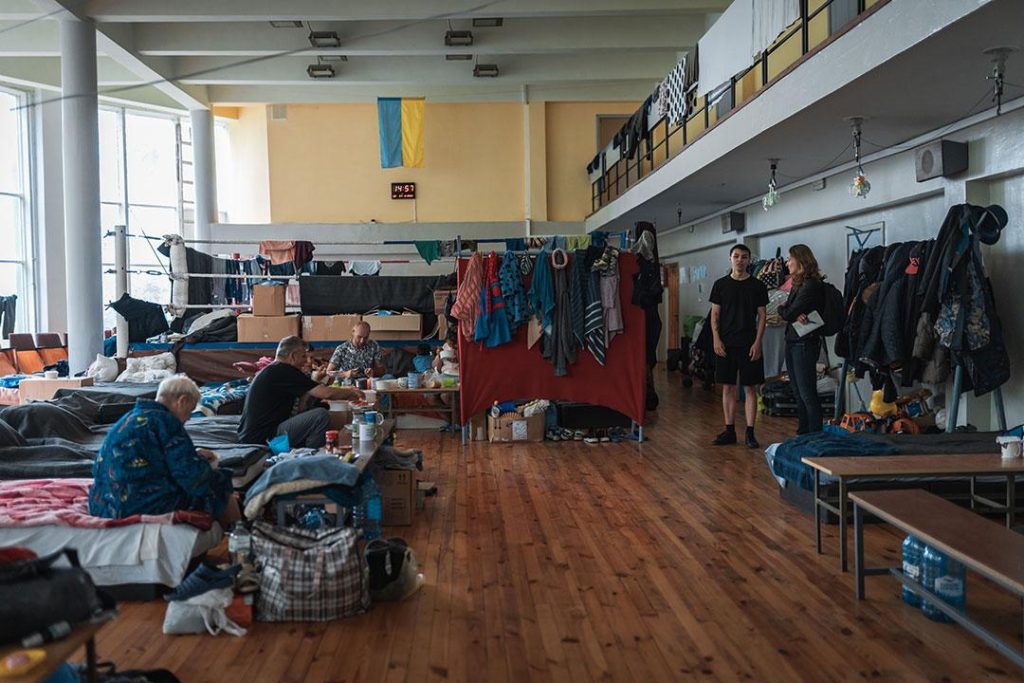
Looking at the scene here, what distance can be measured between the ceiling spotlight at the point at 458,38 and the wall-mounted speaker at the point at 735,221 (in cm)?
438

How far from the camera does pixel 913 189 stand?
23.3ft

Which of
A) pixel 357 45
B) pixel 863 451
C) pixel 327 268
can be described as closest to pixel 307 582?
pixel 863 451

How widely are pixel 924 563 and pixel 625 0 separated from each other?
8.43 meters

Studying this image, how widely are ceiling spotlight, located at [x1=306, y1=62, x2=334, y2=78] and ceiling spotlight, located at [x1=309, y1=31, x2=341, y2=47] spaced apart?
130 cm

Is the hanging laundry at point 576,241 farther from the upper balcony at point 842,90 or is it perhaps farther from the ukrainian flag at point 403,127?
the ukrainian flag at point 403,127

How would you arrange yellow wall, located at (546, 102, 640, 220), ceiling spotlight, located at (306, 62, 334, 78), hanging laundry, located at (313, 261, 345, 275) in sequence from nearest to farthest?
1. hanging laundry, located at (313, 261, 345, 275)
2. ceiling spotlight, located at (306, 62, 334, 78)
3. yellow wall, located at (546, 102, 640, 220)

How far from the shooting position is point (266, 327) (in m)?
9.12

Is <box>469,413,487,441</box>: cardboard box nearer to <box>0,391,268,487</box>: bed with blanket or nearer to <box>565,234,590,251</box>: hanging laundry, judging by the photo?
<box>0,391,268,487</box>: bed with blanket

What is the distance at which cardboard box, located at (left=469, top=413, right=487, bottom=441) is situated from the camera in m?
7.88

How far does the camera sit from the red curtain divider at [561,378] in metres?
7.66

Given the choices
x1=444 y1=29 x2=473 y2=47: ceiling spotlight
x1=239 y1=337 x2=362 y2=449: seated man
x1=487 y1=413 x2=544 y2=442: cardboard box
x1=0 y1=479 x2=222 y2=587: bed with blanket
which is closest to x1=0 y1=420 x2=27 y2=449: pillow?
x1=239 y1=337 x2=362 y2=449: seated man

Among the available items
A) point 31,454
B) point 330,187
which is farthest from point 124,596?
point 330,187

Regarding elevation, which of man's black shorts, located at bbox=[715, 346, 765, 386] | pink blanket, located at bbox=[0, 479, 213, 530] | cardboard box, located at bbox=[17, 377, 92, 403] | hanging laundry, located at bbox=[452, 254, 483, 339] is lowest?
pink blanket, located at bbox=[0, 479, 213, 530]

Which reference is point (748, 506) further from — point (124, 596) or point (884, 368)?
point (124, 596)
